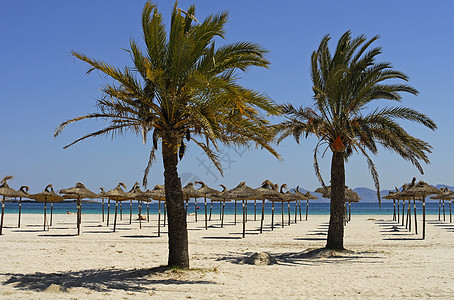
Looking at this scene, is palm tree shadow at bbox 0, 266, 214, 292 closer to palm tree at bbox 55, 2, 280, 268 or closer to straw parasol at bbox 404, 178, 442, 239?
palm tree at bbox 55, 2, 280, 268

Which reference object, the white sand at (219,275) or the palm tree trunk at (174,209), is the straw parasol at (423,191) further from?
the palm tree trunk at (174,209)

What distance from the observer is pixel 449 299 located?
25.5ft

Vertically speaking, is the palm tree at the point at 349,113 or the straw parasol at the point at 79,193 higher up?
the palm tree at the point at 349,113

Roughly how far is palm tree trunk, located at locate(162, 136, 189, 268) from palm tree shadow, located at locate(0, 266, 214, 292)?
429 mm

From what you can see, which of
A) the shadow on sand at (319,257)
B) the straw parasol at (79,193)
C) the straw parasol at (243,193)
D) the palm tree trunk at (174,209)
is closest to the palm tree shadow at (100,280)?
the palm tree trunk at (174,209)

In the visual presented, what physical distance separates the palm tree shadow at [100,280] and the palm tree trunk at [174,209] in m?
0.43

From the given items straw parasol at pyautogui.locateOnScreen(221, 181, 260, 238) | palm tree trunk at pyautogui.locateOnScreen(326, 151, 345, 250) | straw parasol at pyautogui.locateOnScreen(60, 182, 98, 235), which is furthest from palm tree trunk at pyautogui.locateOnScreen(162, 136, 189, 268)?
straw parasol at pyautogui.locateOnScreen(60, 182, 98, 235)

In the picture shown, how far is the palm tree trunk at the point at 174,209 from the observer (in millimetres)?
10266

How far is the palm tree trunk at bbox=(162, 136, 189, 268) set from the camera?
1027 centimetres

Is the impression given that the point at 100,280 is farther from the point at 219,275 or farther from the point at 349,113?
the point at 349,113

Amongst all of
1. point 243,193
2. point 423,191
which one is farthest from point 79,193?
point 423,191

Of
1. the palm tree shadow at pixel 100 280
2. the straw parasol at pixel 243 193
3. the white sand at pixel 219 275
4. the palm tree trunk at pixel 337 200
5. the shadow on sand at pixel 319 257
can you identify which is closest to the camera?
the white sand at pixel 219 275

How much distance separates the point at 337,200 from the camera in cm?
1438

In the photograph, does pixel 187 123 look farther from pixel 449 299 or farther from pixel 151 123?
pixel 449 299
